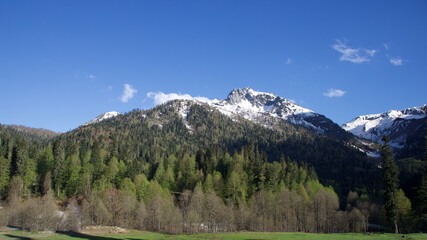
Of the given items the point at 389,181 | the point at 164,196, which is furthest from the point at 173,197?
the point at 389,181

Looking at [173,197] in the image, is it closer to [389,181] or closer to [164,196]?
[164,196]

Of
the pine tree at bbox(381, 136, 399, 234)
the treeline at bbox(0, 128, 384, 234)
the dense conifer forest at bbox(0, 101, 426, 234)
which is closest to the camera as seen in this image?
the pine tree at bbox(381, 136, 399, 234)

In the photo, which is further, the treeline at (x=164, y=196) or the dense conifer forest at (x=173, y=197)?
the treeline at (x=164, y=196)

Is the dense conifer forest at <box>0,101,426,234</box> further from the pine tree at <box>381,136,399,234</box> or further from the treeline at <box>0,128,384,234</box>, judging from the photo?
the pine tree at <box>381,136,399,234</box>

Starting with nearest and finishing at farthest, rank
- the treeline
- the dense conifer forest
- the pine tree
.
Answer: the pine tree
the dense conifer forest
the treeline

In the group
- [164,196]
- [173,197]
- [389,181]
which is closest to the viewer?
[389,181]

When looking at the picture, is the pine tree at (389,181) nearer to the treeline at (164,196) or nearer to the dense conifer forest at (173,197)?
the dense conifer forest at (173,197)

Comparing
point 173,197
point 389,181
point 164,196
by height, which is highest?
point 389,181

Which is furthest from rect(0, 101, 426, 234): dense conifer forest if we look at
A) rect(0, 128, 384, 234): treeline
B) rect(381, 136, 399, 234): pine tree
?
rect(381, 136, 399, 234): pine tree

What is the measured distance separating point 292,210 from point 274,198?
6780 mm

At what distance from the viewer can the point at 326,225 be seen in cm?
9875

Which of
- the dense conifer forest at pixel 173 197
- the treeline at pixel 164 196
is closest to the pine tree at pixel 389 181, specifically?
the dense conifer forest at pixel 173 197

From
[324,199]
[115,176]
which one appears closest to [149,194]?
[115,176]

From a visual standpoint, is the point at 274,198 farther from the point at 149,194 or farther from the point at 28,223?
the point at 28,223
